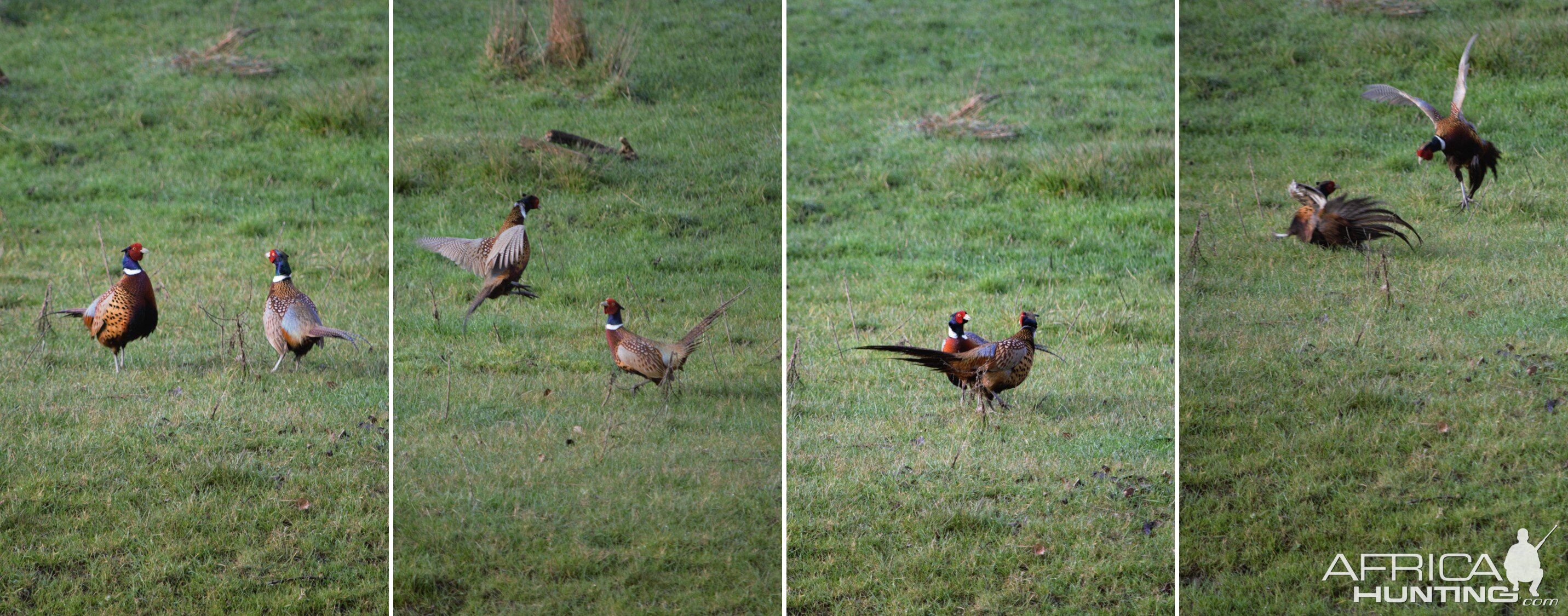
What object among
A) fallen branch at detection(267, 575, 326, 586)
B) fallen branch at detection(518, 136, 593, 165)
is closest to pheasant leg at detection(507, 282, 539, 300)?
fallen branch at detection(518, 136, 593, 165)

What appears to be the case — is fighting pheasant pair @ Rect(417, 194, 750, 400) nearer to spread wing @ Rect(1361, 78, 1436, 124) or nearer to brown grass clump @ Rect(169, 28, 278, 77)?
spread wing @ Rect(1361, 78, 1436, 124)

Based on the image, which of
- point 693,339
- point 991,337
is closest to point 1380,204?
point 991,337

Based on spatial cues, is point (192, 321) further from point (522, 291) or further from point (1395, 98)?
point (1395, 98)

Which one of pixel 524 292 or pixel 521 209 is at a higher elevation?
pixel 521 209

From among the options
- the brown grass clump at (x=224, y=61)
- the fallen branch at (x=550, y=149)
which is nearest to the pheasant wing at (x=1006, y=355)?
the fallen branch at (x=550, y=149)

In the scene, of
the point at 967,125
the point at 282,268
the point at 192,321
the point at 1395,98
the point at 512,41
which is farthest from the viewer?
the point at 967,125

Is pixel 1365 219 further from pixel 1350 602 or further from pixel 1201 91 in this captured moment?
pixel 1350 602

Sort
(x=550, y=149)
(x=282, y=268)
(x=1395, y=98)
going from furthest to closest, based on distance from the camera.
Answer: (x=282, y=268) → (x=1395, y=98) → (x=550, y=149)
